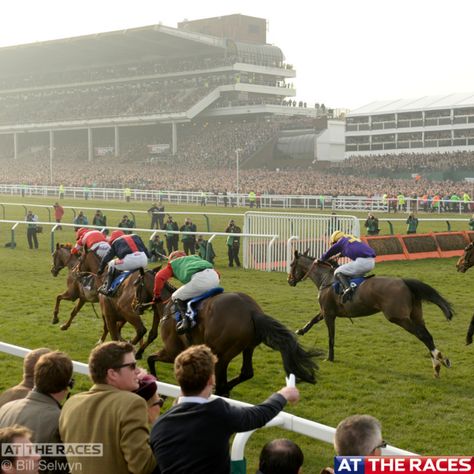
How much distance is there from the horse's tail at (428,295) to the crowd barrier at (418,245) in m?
9.80

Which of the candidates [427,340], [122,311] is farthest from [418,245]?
[122,311]

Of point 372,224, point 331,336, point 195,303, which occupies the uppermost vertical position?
point 195,303

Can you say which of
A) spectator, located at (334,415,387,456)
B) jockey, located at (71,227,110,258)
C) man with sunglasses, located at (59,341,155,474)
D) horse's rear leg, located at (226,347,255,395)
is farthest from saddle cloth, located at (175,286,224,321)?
spectator, located at (334,415,387,456)

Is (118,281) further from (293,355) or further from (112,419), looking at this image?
(112,419)

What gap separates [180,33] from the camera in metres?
65.8

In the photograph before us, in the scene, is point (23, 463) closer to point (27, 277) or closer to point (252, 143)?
point (27, 277)

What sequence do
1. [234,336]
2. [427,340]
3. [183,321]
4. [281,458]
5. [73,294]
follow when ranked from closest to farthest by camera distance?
[281,458] → [234,336] → [183,321] → [427,340] → [73,294]

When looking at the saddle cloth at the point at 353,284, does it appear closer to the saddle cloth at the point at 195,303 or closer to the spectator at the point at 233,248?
the saddle cloth at the point at 195,303

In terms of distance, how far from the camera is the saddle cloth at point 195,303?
7160 millimetres

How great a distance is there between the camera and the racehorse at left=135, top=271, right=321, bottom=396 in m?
6.47

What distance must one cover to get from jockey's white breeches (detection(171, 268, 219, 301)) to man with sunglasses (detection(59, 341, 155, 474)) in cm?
386

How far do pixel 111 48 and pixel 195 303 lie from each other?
66981mm

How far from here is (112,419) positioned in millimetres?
3182

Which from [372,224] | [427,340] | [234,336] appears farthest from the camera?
[372,224]
